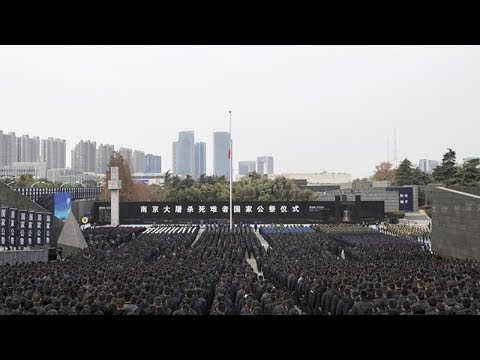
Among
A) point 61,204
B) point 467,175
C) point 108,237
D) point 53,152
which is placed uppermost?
point 53,152

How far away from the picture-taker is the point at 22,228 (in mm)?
19094

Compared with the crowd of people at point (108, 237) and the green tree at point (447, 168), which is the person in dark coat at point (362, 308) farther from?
the green tree at point (447, 168)

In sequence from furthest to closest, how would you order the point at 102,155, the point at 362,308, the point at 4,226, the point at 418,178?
the point at 102,155, the point at 418,178, the point at 4,226, the point at 362,308

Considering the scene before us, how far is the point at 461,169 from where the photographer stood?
4288 centimetres

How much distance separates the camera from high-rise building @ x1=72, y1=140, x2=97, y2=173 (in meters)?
150

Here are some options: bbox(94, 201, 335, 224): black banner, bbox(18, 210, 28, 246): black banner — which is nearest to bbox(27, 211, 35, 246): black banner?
bbox(18, 210, 28, 246): black banner

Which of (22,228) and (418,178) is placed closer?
(22,228)

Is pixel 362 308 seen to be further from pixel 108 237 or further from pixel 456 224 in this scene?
pixel 108 237

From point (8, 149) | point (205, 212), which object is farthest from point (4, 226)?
point (8, 149)

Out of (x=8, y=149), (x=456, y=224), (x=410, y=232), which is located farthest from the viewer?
(x=8, y=149)

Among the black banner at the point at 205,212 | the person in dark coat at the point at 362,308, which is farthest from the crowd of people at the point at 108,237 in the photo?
the person in dark coat at the point at 362,308

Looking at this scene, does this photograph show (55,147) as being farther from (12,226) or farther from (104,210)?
(12,226)

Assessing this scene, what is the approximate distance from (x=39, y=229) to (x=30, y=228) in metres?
0.57
